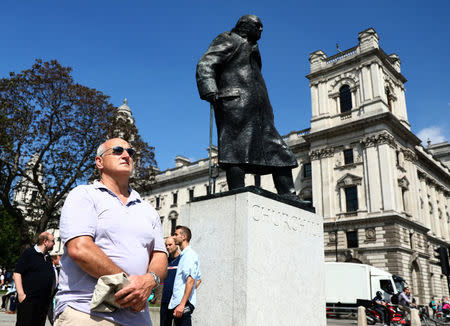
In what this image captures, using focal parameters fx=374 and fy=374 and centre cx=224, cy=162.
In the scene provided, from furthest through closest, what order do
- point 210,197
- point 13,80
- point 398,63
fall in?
point 398,63, point 13,80, point 210,197

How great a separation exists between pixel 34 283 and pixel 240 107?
3461mm

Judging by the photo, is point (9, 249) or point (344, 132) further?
point (9, 249)

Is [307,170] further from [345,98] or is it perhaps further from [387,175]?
[387,175]

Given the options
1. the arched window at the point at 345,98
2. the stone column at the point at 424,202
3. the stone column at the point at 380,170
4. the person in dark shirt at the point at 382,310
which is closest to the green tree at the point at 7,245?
the arched window at the point at 345,98

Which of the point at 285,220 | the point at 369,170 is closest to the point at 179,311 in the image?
the point at 285,220

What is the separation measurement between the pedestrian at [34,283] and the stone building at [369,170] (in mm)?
29693

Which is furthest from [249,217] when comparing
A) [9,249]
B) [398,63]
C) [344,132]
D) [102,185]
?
[9,249]

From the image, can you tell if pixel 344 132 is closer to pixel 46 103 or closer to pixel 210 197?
pixel 46 103

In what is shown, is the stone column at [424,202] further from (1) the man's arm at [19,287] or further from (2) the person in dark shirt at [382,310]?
(1) the man's arm at [19,287]

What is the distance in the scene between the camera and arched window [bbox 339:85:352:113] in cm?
3616

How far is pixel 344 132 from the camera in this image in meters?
35.1

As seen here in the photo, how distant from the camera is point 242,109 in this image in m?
4.71

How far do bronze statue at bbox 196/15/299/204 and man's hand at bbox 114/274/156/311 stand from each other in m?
2.59

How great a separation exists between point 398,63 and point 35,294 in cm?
4303
